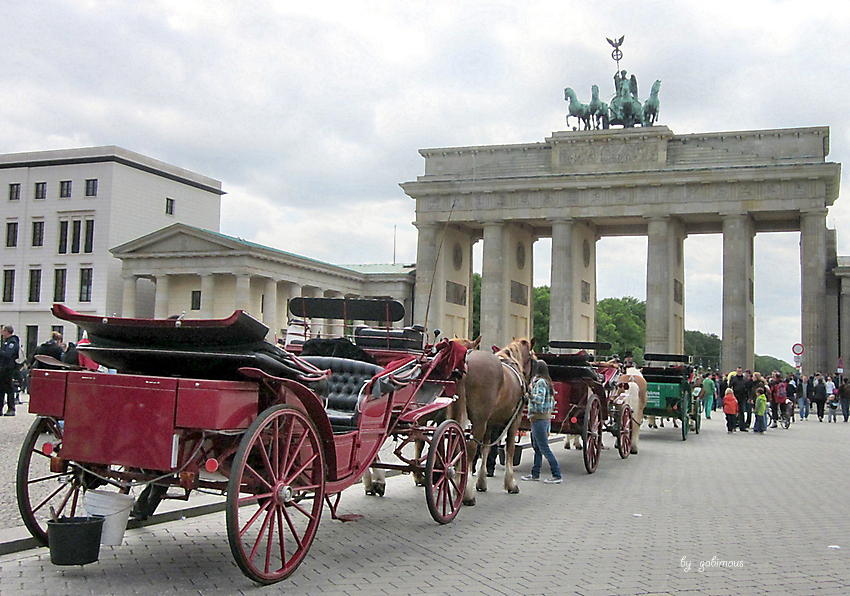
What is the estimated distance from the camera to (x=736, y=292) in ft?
172

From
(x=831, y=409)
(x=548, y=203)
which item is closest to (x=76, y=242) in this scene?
(x=548, y=203)

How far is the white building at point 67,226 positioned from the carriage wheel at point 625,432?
48490 mm

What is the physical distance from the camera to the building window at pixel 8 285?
2388 inches

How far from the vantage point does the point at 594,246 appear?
63.9 meters

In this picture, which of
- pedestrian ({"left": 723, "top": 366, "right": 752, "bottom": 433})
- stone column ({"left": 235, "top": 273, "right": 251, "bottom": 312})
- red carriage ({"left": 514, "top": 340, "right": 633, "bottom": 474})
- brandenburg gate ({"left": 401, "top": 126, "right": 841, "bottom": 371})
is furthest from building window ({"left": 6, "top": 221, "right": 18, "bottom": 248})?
red carriage ({"left": 514, "top": 340, "right": 633, "bottom": 474})

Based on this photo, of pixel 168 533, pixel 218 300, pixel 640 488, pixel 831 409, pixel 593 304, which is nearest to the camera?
pixel 168 533

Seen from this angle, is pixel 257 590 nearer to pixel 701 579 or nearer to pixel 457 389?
pixel 701 579

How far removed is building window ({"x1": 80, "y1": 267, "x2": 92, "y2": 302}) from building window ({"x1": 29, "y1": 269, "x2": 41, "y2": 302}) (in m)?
3.81

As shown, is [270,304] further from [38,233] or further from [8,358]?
[8,358]

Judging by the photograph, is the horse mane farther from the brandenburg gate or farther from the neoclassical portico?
the neoclassical portico

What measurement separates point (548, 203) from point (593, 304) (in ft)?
33.7

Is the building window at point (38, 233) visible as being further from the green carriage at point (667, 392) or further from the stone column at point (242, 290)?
the green carriage at point (667, 392)

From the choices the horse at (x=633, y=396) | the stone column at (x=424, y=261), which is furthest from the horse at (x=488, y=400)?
the stone column at (x=424, y=261)

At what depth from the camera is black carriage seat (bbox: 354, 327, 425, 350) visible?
37.6 ft
